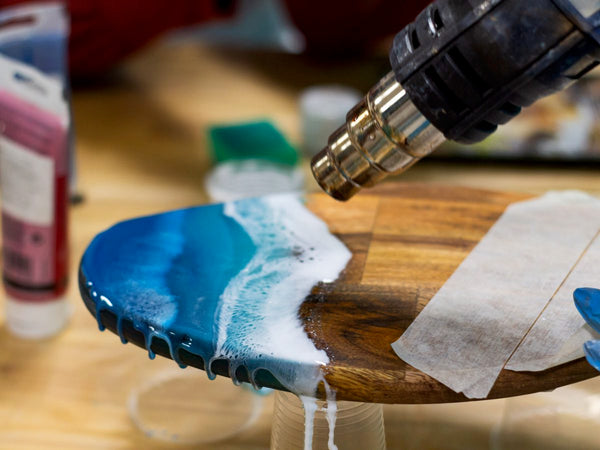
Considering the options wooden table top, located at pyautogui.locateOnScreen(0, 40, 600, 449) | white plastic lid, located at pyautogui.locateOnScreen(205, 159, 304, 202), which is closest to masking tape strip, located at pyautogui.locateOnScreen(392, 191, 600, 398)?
wooden table top, located at pyautogui.locateOnScreen(0, 40, 600, 449)

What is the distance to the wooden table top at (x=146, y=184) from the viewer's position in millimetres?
454

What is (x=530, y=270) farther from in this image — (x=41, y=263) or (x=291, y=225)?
(x=41, y=263)

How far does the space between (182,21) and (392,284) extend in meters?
0.57

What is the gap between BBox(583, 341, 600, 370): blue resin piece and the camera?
0.30m

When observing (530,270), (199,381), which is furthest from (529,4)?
(199,381)

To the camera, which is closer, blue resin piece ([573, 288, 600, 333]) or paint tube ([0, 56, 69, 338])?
blue resin piece ([573, 288, 600, 333])

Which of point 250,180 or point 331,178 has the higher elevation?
point 331,178

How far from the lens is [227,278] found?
1.22ft

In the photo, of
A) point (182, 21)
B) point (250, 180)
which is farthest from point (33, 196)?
point (182, 21)

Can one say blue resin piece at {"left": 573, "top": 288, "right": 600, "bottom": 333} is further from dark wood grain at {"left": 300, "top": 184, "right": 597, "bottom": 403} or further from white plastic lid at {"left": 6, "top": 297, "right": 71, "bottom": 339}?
white plastic lid at {"left": 6, "top": 297, "right": 71, "bottom": 339}

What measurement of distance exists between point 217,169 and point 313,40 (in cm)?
31

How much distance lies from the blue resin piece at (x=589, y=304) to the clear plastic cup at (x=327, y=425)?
0.34 ft

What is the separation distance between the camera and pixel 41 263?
1.63 ft

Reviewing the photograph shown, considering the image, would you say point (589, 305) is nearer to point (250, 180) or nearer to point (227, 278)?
point (227, 278)
